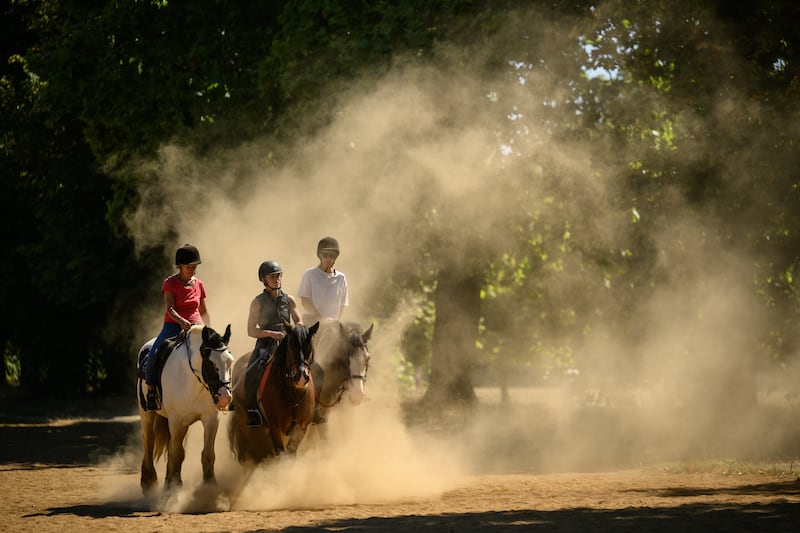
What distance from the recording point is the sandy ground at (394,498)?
10781 millimetres

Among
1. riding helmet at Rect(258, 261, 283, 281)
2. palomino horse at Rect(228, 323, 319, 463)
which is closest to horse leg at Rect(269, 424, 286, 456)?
palomino horse at Rect(228, 323, 319, 463)

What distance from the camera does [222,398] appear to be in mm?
11898

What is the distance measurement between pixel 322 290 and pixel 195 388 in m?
2.67

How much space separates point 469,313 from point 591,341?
32.6 ft

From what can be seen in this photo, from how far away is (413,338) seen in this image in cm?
5103

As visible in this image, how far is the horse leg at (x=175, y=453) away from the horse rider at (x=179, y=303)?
509 mm

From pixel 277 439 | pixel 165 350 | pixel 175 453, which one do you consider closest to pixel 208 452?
pixel 175 453

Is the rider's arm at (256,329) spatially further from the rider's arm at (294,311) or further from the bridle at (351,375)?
the bridle at (351,375)

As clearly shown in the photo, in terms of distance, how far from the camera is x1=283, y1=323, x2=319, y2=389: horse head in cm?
1220

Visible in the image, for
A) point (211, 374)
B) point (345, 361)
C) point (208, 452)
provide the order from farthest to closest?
point (345, 361), point (208, 452), point (211, 374)

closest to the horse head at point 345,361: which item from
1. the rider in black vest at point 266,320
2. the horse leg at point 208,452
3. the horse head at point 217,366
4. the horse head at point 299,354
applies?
the rider in black vest at point 266,320

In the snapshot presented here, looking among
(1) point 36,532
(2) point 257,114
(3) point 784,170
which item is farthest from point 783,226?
(1) point 36,532

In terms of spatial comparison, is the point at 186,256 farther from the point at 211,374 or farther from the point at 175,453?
the point at 175,453

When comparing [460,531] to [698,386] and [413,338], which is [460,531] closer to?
[698,386]
